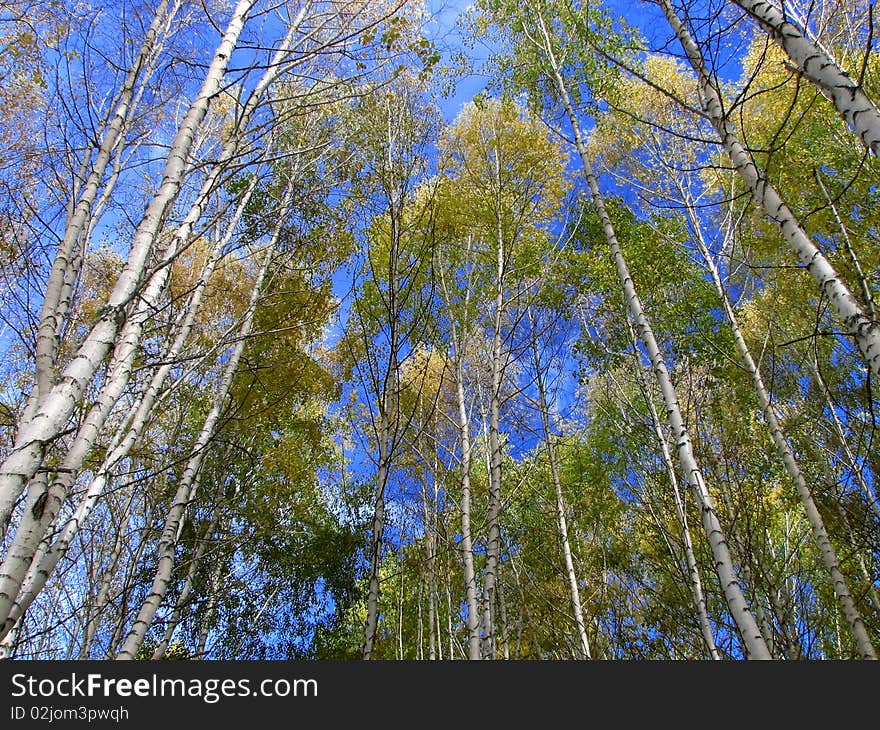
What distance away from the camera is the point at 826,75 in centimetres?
213

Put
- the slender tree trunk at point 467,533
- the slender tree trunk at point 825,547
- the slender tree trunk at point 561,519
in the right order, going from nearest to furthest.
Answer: the slender tree trunk at point 825,547, the slender tree trunk at point 467,533, the slender tree trunk at point 561,519

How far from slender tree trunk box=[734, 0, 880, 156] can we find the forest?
0.02 meters

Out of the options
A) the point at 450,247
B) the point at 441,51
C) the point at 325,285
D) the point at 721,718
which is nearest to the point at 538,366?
the point at 450,247

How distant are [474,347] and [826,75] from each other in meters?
5.15

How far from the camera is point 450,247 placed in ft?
22.5

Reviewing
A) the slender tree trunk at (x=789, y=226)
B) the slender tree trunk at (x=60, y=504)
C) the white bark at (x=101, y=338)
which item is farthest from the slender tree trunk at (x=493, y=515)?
the white bark at (x=101, y=338)

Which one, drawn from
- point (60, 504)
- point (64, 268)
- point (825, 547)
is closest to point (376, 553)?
point (60, 504)

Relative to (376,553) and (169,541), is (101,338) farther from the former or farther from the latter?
(169,541)

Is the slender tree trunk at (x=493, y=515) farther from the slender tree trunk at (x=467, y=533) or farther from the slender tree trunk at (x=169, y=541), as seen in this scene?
the slender tree trunk at (x=169, y=541)

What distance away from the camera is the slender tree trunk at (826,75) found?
1.99m

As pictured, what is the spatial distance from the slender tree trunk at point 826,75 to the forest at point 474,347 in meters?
0.02

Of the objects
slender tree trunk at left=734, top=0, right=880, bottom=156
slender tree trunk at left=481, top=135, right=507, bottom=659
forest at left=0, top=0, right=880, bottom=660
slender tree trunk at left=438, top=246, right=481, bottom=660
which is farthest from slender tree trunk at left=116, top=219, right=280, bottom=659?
slender tree trunk at left=734, top=0, right=880, bottom=156

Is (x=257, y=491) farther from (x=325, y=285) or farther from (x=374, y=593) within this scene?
(x=374, y=593)

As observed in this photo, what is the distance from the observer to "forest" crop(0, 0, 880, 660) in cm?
351
